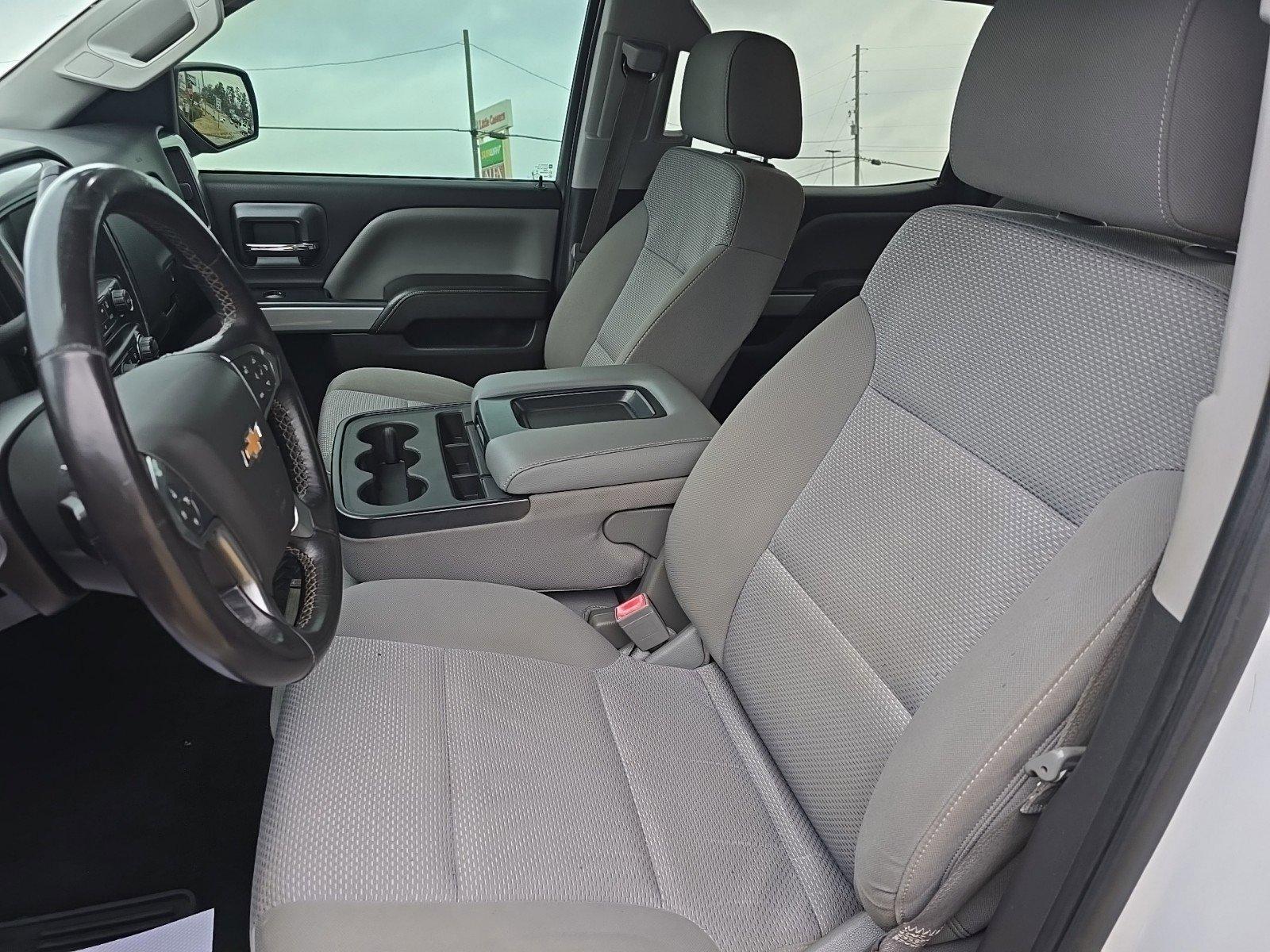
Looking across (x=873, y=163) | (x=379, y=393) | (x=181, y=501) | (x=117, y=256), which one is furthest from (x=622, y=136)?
(x=181, y=501)

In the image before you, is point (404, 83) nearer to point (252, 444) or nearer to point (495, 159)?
point (495, 159)

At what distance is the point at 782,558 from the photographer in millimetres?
1264

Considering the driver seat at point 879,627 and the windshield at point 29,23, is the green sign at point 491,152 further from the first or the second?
the driver seat at point 879,627

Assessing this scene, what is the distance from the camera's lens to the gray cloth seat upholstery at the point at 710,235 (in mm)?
2029

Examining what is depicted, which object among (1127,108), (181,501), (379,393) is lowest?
(379,393)

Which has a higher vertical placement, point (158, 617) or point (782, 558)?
point (158, 617)

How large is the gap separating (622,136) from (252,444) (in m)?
1.81

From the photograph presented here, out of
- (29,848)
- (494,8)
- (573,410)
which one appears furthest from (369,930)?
(494,8)

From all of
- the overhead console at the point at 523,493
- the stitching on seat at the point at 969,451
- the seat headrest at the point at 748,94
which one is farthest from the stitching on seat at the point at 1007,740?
the seat headrest at the point at 748,94

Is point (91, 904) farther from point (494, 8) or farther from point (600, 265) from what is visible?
point (494, 8)

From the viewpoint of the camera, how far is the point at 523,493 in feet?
5.43

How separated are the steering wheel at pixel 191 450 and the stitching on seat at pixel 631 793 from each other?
372mm

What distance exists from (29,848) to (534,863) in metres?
1.05

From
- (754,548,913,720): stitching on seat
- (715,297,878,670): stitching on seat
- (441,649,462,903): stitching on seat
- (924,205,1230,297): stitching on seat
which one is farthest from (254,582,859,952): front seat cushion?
(924,205,1230,297): stitching on seat
